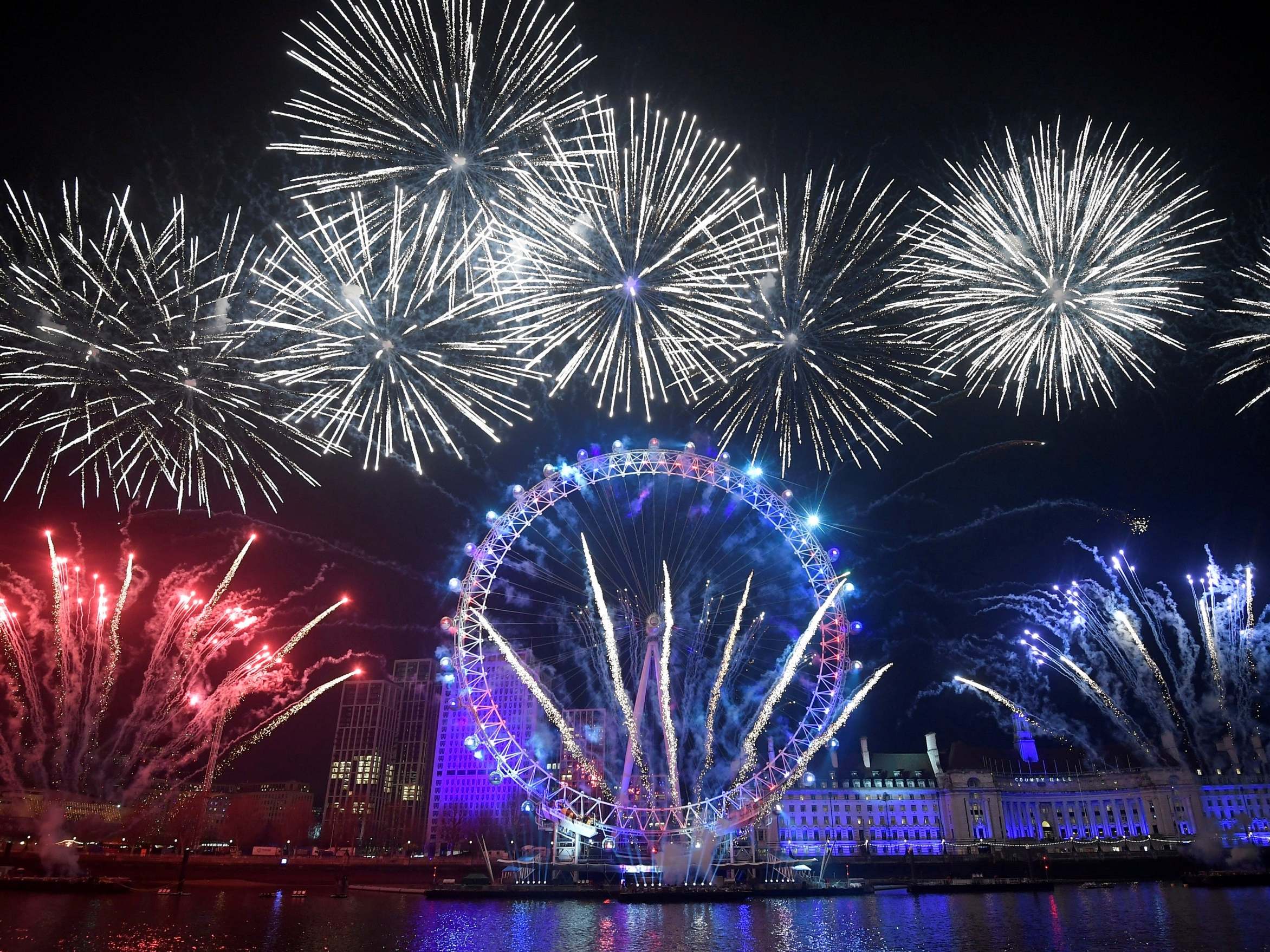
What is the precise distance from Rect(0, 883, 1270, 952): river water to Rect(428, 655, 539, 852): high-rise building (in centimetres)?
6490

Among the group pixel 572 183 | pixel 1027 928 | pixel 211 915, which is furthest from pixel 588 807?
pixel 572 183

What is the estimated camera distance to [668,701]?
134 feet

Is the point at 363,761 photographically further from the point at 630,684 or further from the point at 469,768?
the point at 630,684

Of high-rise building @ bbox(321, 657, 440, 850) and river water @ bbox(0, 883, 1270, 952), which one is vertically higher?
high-rise building @ bbox(321, 657, 440, 850)

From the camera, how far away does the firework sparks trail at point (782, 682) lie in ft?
135

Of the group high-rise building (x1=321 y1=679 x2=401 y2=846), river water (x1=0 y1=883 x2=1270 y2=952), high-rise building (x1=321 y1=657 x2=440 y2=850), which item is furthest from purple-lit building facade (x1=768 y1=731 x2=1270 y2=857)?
high-rise building (x1=321 y1=679 x2=401 y2=846)

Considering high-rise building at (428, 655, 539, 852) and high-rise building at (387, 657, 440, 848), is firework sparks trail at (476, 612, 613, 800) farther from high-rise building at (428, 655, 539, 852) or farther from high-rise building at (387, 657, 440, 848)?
high-rise building at (387, 657, 440, 848)

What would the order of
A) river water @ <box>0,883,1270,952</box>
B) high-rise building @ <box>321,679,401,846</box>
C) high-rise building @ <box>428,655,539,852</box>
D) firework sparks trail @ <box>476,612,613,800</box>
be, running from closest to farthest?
river water @ <box>0,883,1270,952</box> < firework sparks trail @ <box>476,612,613,800</box> < high-rise building @ <box>428,655,539,852</box> < high-rise building @ <box>321,679,401,846</box>

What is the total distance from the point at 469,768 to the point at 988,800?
74.9m

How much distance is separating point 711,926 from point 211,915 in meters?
23.1

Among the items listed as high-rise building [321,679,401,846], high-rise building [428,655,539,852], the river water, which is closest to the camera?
the river water

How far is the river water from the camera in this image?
28.0 meters

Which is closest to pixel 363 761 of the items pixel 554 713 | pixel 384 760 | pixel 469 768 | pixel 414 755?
pixel 384 760

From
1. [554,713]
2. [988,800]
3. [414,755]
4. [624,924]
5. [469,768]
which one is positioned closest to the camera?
[624,924]
